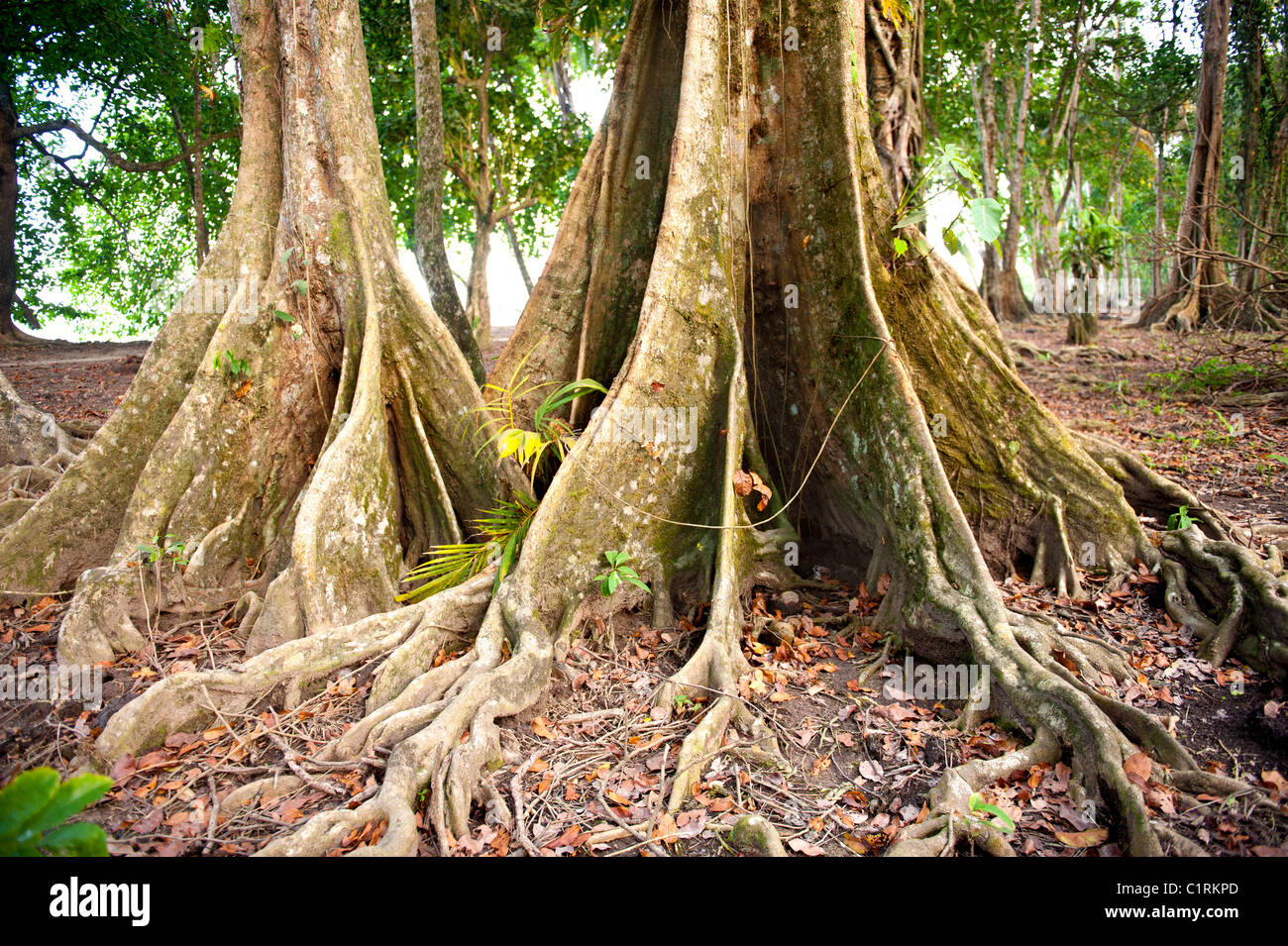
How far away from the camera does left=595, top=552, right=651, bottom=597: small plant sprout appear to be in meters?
3.79

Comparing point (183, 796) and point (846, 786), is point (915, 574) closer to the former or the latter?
point (846, 786)

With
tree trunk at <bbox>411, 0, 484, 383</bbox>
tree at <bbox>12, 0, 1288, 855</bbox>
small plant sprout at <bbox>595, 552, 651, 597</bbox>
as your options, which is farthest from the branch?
small plant sprout at <bbox>595, 552, 651, 597</bbox>

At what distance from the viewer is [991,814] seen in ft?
8.41

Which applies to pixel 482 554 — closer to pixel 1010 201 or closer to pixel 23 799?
pixel 23 799

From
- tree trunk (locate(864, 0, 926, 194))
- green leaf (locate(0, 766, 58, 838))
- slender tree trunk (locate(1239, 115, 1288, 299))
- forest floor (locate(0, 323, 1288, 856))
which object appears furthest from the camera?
slender tree trunk (locate(1239, 115, 1288, 299))

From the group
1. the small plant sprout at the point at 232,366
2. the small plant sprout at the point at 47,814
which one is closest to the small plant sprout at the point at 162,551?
the small plant sprout at the point at 232,366

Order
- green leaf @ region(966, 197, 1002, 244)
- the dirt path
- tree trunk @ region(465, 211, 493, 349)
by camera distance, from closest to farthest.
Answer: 1. green leaf @ region(966, 197, 1002, 244)
2. the dirt path
3. tree trunk @ region(465, 211, 493, 349)

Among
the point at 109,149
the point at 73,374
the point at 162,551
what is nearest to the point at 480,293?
the point at 109,149

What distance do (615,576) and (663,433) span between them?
3.00 feet

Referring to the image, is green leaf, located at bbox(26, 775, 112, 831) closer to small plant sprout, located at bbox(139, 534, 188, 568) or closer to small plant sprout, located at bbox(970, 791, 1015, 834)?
small plant sprout, located at bbox(970, 791, 1015, 834)

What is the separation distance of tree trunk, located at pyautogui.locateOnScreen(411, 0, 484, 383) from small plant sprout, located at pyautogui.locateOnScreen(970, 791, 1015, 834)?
6.00m

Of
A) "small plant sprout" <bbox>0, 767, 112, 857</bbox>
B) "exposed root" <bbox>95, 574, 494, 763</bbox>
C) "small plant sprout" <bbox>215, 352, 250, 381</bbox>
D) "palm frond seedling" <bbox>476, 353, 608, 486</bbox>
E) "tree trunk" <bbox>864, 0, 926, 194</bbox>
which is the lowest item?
"exposed root" <bbox>95, 574, 494, 763</bbox>

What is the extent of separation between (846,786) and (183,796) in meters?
2.72
